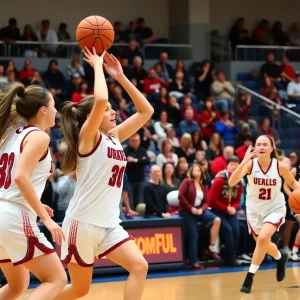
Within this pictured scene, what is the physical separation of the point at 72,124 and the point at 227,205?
258 inches

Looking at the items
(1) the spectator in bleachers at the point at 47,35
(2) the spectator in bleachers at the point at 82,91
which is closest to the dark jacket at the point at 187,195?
(2) the spectator in bleachers at the point at 82,91

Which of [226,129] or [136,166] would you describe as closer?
[136,166]

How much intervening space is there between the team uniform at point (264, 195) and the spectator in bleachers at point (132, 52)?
8625 mm

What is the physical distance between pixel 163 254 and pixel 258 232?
2.20 metres

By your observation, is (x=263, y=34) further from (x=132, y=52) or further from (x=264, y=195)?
(x=264, y=195)

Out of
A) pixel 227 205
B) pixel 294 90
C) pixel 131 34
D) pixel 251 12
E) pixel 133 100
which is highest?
pixel 251 12

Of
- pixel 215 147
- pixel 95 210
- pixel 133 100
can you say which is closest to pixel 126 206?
pixel 215 147

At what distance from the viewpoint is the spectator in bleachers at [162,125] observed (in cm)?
1531

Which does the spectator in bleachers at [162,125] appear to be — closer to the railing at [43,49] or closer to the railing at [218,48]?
the railing at [43,49]

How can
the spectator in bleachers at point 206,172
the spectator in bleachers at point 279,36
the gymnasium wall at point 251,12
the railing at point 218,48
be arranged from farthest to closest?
1. the gymnasium wall at point 251,12
2. the spectator in bleachers at point 279,36
3. the railing at point 218,48
4. the spectator in bleachers at point 206,172

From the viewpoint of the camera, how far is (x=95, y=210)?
231 inches

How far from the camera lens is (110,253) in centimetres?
589

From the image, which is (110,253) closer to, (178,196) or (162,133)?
(178,196)

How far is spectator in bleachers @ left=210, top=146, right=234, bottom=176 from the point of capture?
1405 centimetres
